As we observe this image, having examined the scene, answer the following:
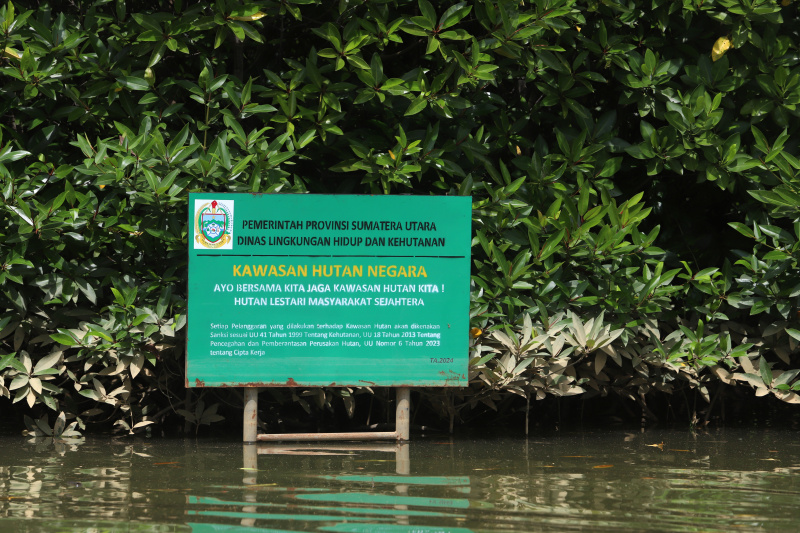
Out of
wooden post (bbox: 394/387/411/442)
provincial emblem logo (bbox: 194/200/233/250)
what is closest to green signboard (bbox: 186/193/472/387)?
provincial emblem logo (bbox: 194/200/233/250)

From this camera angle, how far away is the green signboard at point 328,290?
5.02 metres

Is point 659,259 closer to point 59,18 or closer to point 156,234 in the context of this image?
point 156,234

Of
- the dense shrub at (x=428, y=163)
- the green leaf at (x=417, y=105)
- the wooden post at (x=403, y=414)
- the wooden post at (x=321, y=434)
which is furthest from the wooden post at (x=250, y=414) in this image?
the green leaf at (x=417, y=105)

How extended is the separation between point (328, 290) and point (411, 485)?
133 cm

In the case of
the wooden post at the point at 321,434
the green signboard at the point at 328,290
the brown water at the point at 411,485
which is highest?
the green signboard at the point at 328,290

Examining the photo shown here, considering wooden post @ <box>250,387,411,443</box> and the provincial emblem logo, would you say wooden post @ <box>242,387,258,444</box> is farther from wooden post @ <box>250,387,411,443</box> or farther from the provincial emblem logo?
the provincial emblem logo

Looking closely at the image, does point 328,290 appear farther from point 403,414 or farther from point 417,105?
point 417,105

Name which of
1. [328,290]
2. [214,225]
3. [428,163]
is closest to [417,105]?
[428,163]

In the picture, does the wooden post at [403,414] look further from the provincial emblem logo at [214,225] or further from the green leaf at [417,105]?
the green leaf at [417,105]

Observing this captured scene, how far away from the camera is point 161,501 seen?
3.88 meters

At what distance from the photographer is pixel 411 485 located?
13.9 ft

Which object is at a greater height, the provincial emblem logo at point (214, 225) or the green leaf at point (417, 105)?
the green leaf at point (417, 105)

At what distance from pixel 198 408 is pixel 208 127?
70.8 inches

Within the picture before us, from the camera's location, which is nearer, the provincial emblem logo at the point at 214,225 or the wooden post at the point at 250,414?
the provincial emblem logo at the point at 214,225
